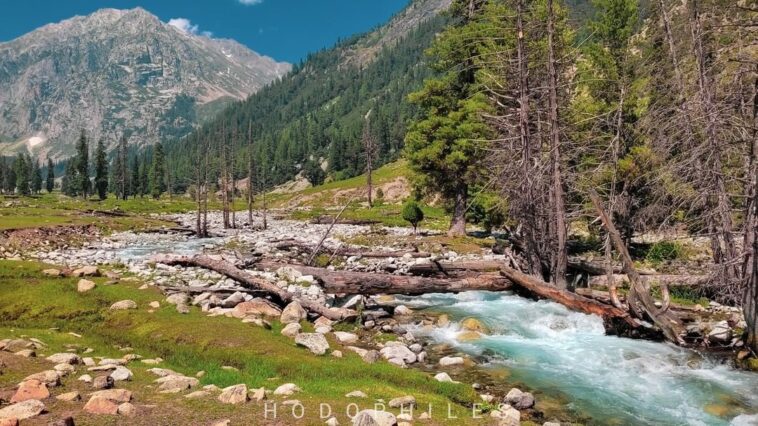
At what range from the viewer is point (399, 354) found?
41.7 feet

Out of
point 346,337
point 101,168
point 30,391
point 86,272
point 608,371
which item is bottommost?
point 608,371

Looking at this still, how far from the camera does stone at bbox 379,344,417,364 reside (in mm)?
12500

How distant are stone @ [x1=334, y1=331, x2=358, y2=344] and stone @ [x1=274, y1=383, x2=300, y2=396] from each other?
199 inches

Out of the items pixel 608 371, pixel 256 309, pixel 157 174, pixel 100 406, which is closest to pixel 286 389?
pixel 100 406

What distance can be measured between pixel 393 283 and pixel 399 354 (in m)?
6.92

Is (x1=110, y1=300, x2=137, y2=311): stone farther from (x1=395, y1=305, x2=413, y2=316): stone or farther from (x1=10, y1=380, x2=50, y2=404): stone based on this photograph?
(x1=395, y1=305, x2=413, y2=316): stone

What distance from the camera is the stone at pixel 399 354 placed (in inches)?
492

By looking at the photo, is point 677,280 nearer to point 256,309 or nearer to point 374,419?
point 256,309

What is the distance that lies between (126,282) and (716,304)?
21447 mm

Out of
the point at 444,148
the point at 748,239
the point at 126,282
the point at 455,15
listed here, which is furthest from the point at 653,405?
the point at 455,15

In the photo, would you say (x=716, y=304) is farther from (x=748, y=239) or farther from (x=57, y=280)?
(x=57, y=280)

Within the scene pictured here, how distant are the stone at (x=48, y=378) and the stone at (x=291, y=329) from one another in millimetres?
6079

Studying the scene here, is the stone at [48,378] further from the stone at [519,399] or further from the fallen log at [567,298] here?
the fallen log at [567,298]

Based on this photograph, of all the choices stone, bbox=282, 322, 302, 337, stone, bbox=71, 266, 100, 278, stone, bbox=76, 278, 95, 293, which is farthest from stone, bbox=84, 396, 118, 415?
stone, bbox=71, 266, 100, 278
